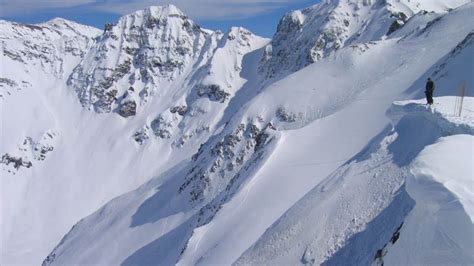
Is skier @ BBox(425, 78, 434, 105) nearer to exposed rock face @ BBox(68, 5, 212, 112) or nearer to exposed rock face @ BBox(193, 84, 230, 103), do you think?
exposed rock face @ BBox(193, 84, 230, 103)

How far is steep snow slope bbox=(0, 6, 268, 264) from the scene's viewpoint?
105 metres

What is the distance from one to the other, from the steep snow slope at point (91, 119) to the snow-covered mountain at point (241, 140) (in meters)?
0.43

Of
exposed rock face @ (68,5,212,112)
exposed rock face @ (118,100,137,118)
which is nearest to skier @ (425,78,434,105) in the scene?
exposed rock face @ (118,100,137,118)

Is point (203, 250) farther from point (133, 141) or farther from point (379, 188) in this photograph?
point (133, 141)

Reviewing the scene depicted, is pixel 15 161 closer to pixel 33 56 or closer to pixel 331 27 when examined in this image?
pixel 33 56

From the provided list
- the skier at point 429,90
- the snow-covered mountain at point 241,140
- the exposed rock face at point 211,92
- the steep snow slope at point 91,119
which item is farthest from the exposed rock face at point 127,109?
the skier at point 429,90

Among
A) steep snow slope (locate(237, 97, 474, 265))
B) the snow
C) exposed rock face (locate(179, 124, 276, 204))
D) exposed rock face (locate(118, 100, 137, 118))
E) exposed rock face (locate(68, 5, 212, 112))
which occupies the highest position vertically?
exposed rock face (locate(68, 5, 212, 112))

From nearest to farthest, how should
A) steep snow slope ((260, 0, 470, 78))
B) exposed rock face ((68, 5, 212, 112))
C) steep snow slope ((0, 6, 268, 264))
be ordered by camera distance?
steep snow slope ((260, 0, 470, 78)), steep snow slope ((0, 6, 268, 264)), exposed rock face ((68, 5, 212, 112))

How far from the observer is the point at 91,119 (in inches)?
5167

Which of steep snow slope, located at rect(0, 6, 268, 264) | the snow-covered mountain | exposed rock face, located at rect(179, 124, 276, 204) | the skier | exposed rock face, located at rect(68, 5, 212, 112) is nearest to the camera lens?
the snow-covered mountain

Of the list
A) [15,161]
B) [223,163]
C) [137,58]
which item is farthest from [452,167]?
[137,58]

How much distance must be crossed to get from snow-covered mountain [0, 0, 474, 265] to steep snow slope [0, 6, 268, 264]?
0.43 meters

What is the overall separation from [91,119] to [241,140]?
85095mm

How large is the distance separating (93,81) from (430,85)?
125663mm
